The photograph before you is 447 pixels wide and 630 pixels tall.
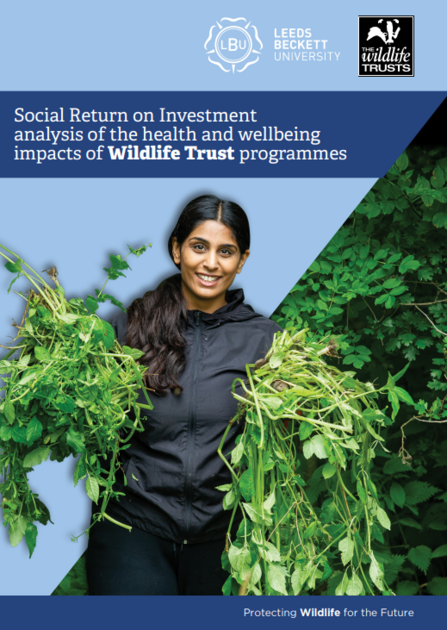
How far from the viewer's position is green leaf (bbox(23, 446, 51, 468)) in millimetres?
2186

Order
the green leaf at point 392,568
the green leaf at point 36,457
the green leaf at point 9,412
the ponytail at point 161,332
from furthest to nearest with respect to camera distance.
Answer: the green leaf at point 392,568, the ponytail at point 161,332, the green leaf at point 36,457, the green leaf at point 9,412

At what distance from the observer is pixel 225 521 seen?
94.9 inches

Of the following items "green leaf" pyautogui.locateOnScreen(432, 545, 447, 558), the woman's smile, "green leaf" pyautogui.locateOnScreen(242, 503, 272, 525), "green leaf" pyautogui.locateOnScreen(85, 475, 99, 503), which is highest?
the woman's smile

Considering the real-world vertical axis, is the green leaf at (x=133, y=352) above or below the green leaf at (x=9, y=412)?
above

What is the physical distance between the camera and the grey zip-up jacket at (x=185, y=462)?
2.34m

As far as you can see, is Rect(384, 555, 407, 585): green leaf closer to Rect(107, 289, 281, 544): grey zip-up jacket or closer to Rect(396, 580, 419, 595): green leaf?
Rect(396, 580, 419, 595): green leaf

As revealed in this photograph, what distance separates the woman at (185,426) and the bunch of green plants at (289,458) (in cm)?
10

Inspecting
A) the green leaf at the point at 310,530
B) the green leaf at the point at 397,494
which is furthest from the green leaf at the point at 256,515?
the green leaf at the point at 397,494

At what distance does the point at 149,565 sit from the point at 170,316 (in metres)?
0.84

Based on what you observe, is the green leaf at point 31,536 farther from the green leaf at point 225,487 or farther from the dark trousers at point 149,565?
the green leaf at point 225,487

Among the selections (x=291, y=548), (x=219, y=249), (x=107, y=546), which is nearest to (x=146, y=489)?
(x=107, y=546)

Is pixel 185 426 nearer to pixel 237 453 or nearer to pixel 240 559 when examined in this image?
pixel 237 453

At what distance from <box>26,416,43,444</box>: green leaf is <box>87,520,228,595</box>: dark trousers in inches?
19.0
